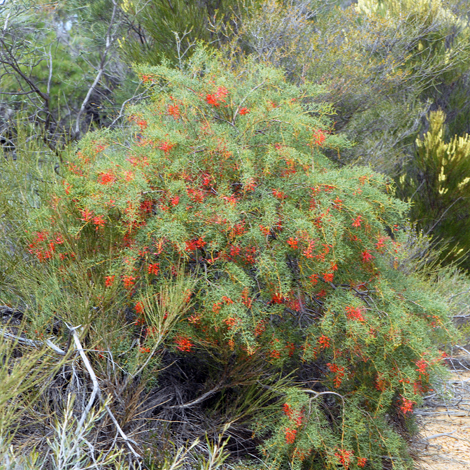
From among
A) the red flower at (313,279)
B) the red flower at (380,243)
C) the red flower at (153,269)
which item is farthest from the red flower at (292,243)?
the red flower at (153,269)

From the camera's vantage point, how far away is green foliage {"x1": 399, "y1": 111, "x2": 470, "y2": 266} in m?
8.00

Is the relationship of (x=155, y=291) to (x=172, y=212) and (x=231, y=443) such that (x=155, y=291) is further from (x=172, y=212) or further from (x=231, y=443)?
(x=231, y=443)

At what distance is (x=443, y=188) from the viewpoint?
816 centimetres

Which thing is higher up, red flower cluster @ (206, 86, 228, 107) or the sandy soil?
red flower cluster @ (206, 86, 228, 107)

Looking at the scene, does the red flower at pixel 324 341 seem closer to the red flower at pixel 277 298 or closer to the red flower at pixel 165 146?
the red flower at pixel 277 298

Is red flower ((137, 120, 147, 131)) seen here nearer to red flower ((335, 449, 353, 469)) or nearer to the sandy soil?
red flower ((335, 449, 353, 469))

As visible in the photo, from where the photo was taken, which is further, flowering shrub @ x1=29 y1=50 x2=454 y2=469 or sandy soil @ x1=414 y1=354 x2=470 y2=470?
sandy soil @ x1=414 y1=354 x2=470 y2=470

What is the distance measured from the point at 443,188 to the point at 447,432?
4.37 metres

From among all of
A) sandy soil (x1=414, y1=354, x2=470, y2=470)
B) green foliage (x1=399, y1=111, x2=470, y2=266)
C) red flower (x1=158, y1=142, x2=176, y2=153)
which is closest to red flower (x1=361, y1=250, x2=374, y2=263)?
sandy soil (x1=414, y1=354, x2=470, y2=470)

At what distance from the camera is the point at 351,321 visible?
11.1 ft

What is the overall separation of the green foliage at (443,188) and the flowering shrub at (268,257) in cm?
465

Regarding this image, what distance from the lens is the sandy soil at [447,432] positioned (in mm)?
4246

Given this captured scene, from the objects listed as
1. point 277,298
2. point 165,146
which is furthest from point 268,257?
point 165,146

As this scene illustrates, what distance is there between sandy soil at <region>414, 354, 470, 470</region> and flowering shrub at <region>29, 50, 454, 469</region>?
622mm
